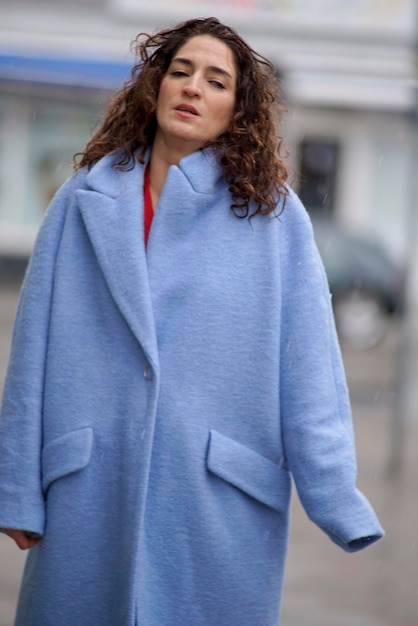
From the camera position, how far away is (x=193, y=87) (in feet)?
8.80

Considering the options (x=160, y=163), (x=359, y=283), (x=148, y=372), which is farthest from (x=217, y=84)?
(x=359, y=283)

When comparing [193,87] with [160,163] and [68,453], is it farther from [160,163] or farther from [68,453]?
[68,453]

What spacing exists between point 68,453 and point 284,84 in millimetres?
16256

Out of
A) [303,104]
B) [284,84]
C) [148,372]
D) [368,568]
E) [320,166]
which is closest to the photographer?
[148,372]

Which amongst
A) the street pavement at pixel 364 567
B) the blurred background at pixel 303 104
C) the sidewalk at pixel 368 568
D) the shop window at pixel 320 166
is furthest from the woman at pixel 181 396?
the shop window at pixel 320 166

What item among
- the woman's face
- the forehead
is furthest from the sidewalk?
the forehead

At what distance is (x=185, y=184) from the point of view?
2.68 metres

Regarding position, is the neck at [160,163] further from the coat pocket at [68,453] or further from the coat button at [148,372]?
the coat pocket at [68,453]

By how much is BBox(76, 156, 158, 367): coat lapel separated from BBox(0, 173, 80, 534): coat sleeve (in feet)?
0.48

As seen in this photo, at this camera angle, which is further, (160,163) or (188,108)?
(160,163)

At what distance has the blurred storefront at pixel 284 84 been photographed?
62.2ft

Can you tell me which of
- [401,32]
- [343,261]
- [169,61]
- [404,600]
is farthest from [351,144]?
[169,61]

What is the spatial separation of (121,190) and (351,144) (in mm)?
18111

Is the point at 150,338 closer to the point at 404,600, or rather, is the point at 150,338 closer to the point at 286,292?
the point at 286,292
